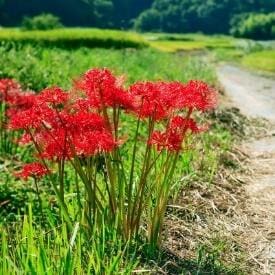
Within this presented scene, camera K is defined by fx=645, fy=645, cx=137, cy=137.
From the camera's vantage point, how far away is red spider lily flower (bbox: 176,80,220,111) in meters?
4.08

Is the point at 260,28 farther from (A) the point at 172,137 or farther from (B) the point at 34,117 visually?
(B) the point at 34,117

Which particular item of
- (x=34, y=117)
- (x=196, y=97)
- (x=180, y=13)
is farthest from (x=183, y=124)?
(x=180, y=13)

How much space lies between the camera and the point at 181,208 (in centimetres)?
532

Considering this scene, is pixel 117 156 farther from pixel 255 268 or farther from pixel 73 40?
pixel 73 40

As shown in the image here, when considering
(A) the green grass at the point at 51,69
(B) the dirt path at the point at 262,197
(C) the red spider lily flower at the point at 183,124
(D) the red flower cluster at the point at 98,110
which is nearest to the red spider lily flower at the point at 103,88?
(D) the red flower cluster at the point at 98,110

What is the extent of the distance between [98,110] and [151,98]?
0.40m

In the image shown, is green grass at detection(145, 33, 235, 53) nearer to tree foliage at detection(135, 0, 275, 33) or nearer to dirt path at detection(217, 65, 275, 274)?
tree foliage at detection(135, 0, 275, 33)

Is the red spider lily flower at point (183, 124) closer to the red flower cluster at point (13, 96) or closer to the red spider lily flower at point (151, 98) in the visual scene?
the red spider lily flower at point (151, 98)

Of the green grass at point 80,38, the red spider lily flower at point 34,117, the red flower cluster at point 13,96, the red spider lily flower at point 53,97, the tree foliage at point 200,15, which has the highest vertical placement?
the red spider lily flower at point 53,97

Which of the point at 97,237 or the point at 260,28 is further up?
the point at 97,237

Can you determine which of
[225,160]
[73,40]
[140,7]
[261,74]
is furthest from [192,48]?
[140,7]

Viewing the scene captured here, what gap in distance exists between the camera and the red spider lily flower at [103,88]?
4.03 m

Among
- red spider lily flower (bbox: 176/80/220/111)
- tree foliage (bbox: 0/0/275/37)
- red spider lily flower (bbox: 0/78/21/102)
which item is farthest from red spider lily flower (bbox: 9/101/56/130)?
tree foliage (bbox: 0/0/275/37)

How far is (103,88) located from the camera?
4.06 m
